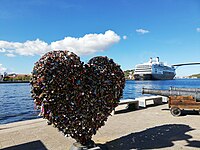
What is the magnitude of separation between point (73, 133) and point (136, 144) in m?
1.96

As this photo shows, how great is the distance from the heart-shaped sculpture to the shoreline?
983 millimetres

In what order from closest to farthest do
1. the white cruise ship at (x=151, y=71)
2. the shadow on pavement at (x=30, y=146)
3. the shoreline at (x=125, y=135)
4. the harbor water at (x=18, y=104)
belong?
the shadow on pavement at (x=30, y=146) → the shoreline at (x=125, y=135) → the harbor water at (x=18, y=104) → the white cruise ship at (x=151, y=71)

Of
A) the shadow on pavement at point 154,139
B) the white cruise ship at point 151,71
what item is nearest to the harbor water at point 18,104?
the shadow on pavement at point 154,139

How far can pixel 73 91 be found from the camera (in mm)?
5145

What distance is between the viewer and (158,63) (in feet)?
336

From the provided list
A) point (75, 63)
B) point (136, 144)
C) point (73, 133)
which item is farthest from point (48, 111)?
point (136, 144)

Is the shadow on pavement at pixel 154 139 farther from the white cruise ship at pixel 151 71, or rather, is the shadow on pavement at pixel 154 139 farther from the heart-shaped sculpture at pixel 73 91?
the white cruise ship at pixel 151 71

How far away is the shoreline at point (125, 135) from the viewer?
19.9ft

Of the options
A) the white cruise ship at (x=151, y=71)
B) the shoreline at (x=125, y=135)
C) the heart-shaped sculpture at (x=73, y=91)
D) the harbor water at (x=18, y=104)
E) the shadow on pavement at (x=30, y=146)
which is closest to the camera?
the heart-shaped sculpture at (x=73, y=91)

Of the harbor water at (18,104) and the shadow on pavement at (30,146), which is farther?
the harbor water at (18,104)

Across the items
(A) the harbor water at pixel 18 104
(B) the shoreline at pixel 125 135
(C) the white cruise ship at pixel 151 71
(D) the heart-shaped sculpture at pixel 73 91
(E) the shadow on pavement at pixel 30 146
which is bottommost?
(A) the harbor water at pixel 18 104

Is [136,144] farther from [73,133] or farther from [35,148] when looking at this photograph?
[35,148]

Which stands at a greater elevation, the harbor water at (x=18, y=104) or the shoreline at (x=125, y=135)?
the shoreline at (x=125, y=135)

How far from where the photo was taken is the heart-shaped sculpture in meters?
4.95
